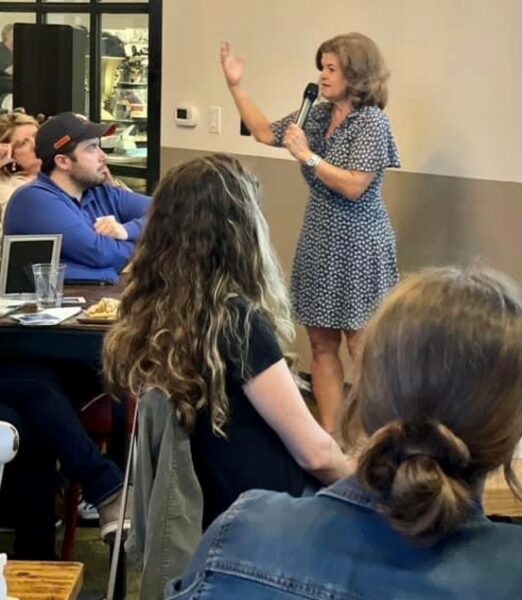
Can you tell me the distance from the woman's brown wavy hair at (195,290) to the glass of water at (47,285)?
823mm

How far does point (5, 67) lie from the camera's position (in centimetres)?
612

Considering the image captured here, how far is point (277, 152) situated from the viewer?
191 inches

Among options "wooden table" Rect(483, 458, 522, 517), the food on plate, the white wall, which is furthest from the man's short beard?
"wooden table" Rect(483, 458, 522, 517)

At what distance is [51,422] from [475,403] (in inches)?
75.4

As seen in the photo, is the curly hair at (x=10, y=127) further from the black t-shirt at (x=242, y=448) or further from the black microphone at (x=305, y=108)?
the black t-shirt at (x=242, y=448)

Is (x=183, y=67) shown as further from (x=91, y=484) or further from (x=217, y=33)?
(x=91, y=484)

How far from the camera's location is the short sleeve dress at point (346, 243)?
367 centimetres

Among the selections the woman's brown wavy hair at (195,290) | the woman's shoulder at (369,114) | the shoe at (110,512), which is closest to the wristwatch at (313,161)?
the woman's shoulder at (369,114)

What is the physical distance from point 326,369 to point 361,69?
1082mm

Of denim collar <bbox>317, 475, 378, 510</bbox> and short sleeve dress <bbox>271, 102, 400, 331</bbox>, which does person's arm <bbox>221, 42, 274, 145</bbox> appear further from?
denim collar <bbox>317, 475, 378, 510</bbox>

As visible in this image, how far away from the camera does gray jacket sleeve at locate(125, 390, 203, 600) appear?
192 centimetres

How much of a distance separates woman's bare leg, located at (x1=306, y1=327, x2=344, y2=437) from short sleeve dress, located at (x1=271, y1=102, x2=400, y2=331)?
0.09 metres

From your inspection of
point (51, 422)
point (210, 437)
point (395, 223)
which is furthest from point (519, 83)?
point (210, 437)

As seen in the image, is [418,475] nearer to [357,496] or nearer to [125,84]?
[357,496]
